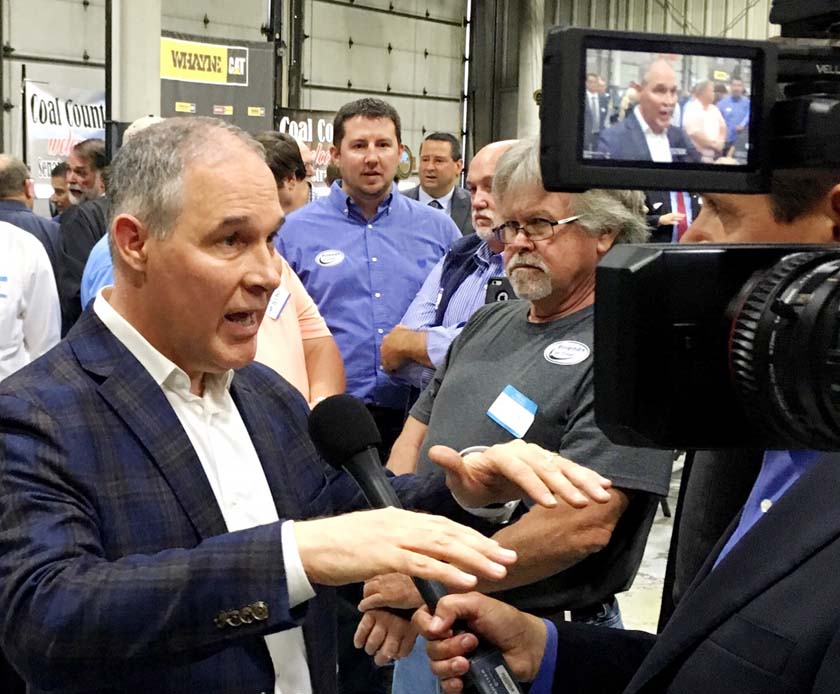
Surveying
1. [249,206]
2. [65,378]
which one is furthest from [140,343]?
[249,206]

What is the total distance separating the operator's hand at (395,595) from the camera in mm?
1537

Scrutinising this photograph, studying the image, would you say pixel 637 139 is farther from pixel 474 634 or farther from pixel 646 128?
pixel 474 634

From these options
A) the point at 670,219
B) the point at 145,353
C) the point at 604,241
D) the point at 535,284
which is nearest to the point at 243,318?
the point at 145,353

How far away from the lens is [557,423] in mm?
2018

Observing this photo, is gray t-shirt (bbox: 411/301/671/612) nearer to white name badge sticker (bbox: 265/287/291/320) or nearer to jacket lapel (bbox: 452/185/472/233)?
white name badge sticker (bbox: 265/287/291/320)

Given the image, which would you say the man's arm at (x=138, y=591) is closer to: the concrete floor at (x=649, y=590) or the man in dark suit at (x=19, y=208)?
the concrete floor at (x=649, y=590)

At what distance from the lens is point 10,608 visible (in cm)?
126

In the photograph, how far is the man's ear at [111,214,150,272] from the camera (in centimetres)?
150

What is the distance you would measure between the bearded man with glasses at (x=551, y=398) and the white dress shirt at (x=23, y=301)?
243 centimetres

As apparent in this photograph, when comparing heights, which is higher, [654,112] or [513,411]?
[654,112]

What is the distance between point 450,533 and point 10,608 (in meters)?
0.51

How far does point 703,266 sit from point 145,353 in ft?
2.69

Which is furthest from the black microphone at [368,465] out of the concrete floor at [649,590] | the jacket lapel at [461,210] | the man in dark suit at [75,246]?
the jacket lapel at [461,210]

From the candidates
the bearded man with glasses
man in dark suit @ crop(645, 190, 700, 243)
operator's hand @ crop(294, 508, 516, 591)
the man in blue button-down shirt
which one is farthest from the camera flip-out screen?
man in dark suit @ crop(645, 190, 700, 243)
